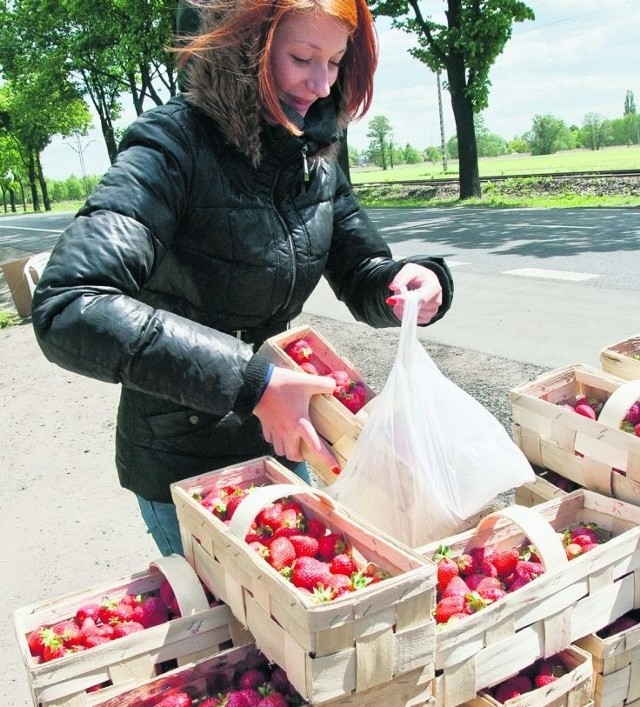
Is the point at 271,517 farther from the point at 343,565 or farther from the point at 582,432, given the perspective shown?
the point at 582,432

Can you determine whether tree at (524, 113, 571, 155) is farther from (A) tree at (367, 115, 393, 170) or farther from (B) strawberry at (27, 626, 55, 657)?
(B) strawberry at (27, 626, 55, 657)

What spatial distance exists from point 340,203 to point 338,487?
0.84 m

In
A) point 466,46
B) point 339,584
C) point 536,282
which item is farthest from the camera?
point 466,46

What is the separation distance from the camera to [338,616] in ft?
4.79

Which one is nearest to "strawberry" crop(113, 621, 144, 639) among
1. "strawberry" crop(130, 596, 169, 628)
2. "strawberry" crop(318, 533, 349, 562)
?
"strawberry" crop(130, 596, 169, 628)

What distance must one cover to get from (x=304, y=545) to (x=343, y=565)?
0.41 feet

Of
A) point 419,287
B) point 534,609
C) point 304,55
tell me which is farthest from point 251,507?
point 304,55

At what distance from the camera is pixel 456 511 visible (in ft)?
6.63

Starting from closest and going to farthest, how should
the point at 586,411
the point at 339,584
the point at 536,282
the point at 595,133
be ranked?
the point at 339,584 < the point at 586,411 < the point at 536,282 < the point at 595,133

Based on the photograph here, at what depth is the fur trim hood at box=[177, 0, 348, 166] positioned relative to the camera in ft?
5.91

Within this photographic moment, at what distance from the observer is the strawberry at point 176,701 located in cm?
173

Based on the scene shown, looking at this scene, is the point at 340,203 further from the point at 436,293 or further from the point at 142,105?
the point at 142,105

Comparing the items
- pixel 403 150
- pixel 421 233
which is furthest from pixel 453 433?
pixel 403 150

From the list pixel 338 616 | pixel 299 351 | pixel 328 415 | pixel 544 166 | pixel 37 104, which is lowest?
pixel 338 616
